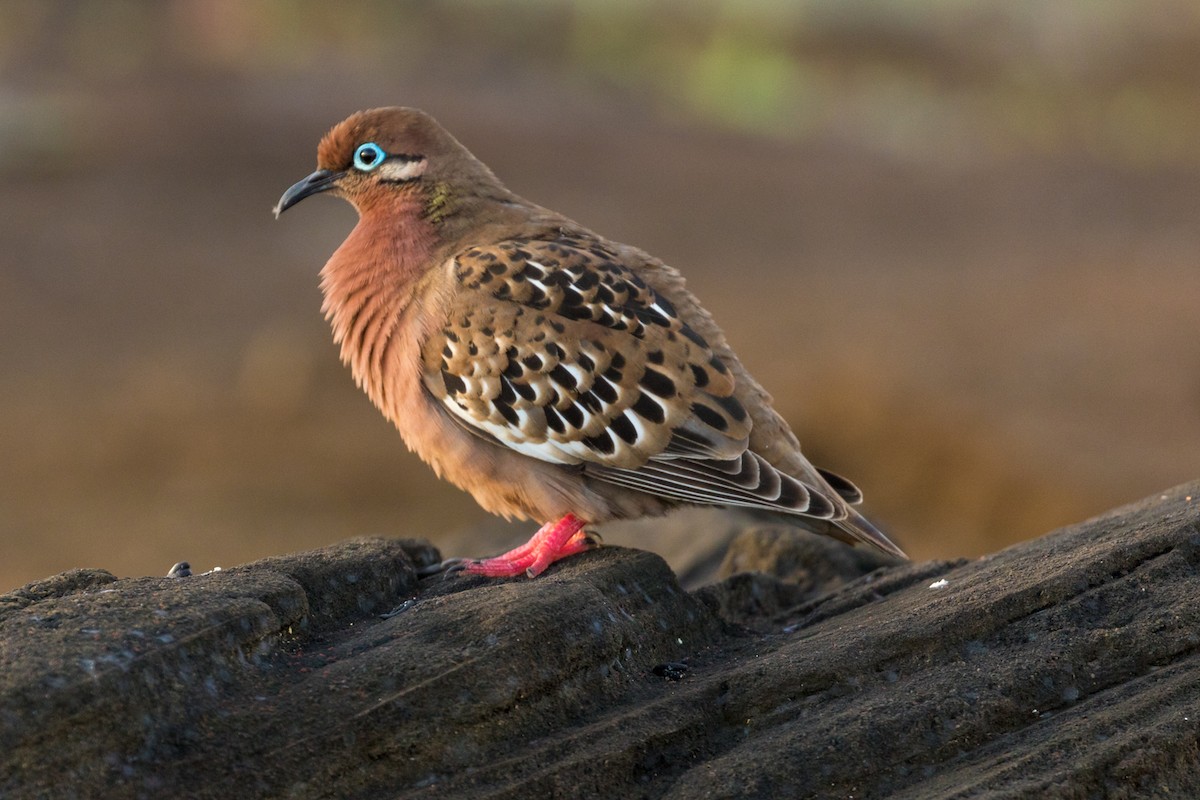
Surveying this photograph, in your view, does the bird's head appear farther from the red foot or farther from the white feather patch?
the red foot

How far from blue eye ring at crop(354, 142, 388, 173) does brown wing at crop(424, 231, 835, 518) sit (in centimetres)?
100

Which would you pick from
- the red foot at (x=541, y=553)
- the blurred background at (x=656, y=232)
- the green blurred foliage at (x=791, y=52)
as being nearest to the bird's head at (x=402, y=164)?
the red foot at (x=541, y=553)

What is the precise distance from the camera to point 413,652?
393 cm

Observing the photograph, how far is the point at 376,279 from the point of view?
601 centimetres

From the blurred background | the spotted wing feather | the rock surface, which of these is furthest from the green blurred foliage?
the rock surface

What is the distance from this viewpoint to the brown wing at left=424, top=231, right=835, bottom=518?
18.0 feet

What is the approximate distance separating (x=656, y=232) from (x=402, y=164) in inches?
518

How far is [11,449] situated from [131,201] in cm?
644

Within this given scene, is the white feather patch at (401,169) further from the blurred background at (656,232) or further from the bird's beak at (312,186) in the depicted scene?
the blurred background at (656,232)

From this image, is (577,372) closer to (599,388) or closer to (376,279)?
(599,388)

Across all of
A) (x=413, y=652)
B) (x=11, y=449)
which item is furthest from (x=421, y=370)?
(x=11, y=449)

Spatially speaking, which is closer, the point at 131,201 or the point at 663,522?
the point at 663,522

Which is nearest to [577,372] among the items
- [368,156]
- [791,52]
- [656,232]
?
[368,156]

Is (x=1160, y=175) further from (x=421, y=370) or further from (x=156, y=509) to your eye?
(x=421, y=370)
